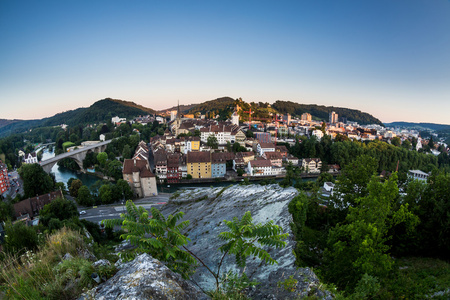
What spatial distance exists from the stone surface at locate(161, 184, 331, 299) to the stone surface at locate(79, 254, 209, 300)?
200cm

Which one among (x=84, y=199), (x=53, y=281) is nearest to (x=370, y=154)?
(x=84, y=199)

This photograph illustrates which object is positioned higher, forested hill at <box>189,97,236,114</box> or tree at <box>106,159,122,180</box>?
forested hill at <box>189,97,236,114</box>

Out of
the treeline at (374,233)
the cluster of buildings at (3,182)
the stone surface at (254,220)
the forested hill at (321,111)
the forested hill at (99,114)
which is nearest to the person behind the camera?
the stone surface at (254,220)

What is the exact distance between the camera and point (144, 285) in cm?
246

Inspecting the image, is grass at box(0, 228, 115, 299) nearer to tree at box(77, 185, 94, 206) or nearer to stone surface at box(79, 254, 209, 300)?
stone surface at box(79, 254, 209, 300)

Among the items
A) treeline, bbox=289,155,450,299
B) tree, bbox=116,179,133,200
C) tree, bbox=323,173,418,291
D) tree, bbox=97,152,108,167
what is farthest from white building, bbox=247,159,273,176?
tree, bbox=323,173,418,291

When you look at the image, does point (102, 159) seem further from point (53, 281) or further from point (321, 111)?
point (321, 111)

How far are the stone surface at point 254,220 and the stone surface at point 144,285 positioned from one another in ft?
6.55

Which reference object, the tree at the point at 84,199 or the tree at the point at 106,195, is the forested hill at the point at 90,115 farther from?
the tree at the point at 106,195

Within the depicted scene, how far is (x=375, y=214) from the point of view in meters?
6.28

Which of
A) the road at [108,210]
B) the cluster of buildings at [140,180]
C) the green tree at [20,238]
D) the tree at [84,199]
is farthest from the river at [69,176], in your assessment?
the green tree at [20,238]

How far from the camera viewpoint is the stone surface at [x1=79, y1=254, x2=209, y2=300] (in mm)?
2387

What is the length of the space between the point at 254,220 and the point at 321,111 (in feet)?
520

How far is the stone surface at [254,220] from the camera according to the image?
432 centimetres
